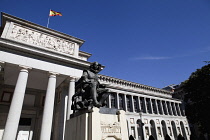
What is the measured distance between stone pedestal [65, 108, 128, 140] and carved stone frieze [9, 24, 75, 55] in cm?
1358

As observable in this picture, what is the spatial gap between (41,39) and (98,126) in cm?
1534

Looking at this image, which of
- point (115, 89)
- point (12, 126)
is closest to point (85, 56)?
point (12, 126)

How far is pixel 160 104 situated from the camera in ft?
151

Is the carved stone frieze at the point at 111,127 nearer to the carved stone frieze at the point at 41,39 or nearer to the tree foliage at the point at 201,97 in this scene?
the carved stone frieze at the point at 41,39

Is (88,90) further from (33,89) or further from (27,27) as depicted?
(33,89)

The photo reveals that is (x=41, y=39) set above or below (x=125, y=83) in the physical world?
below

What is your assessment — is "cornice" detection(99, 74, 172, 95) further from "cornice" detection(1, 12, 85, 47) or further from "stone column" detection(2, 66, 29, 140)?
"stone column" detection(2, 66, 29, 140)

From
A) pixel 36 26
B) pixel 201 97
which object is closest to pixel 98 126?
pixel 36 26

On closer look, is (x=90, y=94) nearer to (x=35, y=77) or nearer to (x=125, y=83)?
(x=35, y=77)

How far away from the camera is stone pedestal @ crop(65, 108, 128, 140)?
408cm

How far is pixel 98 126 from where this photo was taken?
4195 mm

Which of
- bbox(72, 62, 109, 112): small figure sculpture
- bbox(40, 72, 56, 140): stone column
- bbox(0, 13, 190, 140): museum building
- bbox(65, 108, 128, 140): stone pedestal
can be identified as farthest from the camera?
bbox(0, 13, 190, 140): museum building

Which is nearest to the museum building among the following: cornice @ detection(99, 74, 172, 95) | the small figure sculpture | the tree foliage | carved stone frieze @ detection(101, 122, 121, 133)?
the small figure sculpture

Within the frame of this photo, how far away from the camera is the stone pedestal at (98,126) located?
13.4 ft
